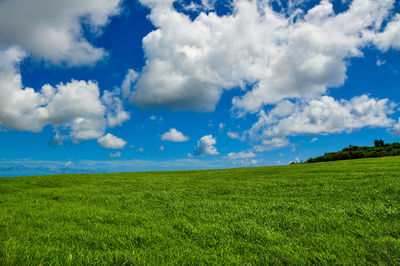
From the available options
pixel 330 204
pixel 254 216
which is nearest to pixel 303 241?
pixel 254 216

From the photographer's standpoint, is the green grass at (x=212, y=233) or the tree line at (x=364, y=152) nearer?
the green grass at (x=212, y=233)

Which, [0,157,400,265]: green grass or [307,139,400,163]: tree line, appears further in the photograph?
[307,139,400,163]: tree line

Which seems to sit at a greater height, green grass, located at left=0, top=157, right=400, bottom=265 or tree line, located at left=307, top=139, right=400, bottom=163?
tree line, located at left=307, top=139, right=400, bottom=163

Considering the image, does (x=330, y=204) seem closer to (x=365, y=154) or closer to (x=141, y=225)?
(x=141, y=225)

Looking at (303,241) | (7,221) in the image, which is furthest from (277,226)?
(7,221)

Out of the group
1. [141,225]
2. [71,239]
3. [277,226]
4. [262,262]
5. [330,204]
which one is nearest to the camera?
[262,262]

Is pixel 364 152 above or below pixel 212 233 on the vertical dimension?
above

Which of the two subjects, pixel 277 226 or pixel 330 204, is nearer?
pixel 277 226

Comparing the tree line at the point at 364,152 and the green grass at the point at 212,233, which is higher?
the tree line at the point at 364,152

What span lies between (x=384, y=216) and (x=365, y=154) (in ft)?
190

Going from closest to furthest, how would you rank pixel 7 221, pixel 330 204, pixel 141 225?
pixel 141 225 → pixel 7 221 → pixel 330 204

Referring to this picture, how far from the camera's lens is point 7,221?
6.99 meters

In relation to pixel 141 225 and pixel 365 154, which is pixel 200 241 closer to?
pixel 141 225

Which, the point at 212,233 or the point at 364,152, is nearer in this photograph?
the point at 212,233
